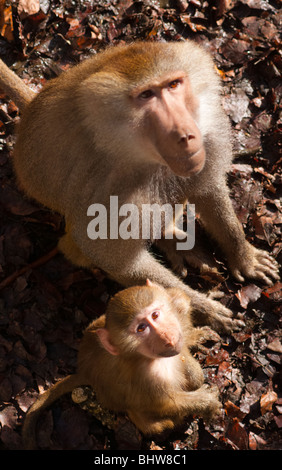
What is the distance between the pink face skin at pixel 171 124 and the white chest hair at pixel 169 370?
1203mm

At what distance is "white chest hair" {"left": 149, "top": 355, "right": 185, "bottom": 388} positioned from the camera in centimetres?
304

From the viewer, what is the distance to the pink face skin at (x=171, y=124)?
253 cm

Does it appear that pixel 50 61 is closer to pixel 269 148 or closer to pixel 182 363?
pixel 269 148

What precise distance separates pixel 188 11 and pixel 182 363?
334 centimetres

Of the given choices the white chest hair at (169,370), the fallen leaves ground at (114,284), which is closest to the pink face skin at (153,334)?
the white chest hair at (169,370)

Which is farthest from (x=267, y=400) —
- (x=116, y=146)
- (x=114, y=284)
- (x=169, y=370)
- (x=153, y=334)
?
(x=116, y=146)

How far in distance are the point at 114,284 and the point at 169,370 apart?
1.02m

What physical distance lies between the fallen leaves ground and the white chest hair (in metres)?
0.43

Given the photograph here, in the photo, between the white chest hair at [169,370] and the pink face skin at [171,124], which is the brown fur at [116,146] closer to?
the pink face skin at [171,124]

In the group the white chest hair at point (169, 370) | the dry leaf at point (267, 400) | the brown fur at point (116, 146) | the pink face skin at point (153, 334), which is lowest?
the dry leaf at point (267, 400)

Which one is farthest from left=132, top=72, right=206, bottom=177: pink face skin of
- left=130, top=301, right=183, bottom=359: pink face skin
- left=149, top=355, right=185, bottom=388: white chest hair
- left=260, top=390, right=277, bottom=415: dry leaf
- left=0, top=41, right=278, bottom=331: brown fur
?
left=260, top=390, right=277, bottom=415: dry leaf

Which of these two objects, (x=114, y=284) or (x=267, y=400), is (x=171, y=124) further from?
(x=267, y=400)

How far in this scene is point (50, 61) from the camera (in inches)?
175

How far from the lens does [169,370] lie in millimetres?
→ 3139
